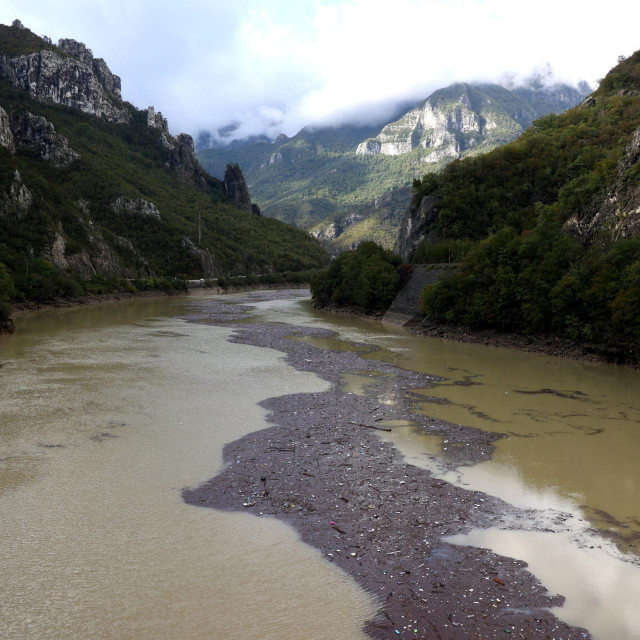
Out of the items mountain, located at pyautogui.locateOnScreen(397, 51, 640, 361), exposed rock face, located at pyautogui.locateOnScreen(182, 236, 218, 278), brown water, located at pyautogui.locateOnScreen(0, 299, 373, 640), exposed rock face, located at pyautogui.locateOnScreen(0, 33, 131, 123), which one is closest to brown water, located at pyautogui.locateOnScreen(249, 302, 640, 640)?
brown water, located at pyautogui.locateOnScreen(0, 299, 373, 640)

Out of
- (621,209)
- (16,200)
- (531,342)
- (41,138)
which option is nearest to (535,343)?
(531,342)

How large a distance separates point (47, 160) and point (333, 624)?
459ft

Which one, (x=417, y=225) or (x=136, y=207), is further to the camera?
(x=136, y=207)

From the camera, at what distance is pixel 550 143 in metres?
80.4

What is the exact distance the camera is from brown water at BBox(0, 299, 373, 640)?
30.5ft

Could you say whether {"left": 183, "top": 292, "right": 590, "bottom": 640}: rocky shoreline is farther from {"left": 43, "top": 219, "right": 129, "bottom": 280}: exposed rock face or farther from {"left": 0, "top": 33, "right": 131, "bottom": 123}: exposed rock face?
{"left": 0, "top": 33, "right": 131, "bottom": 123}: exposed rock face

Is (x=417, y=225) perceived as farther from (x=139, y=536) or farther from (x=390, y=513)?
(x=139, y=536)

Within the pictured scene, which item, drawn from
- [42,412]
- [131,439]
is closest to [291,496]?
[131,439]

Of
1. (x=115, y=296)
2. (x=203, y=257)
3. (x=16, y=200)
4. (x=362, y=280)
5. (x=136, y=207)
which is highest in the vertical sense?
(x=136, y=207)

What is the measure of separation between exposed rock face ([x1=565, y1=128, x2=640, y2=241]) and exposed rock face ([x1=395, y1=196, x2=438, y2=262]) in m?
35.5

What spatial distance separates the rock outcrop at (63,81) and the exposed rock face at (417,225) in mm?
126963

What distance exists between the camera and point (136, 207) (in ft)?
445

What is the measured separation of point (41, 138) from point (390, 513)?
138698 mm

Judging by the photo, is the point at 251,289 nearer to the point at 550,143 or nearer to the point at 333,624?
the point at 550,143
